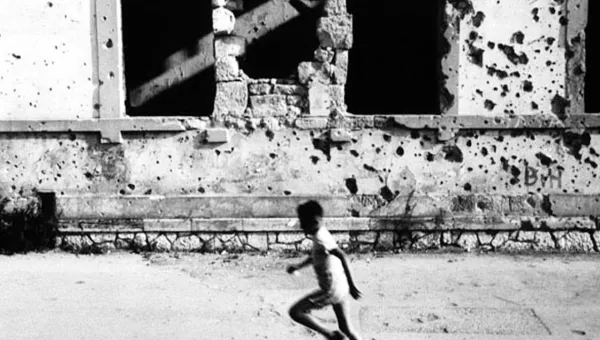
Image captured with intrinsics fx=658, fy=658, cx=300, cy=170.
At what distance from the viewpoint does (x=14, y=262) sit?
6.88m

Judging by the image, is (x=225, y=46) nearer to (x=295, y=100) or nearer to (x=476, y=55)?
(x=295, y=100)

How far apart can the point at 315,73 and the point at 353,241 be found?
6.22ft

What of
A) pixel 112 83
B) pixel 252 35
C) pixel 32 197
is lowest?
pixel 32 197

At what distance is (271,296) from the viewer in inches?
226

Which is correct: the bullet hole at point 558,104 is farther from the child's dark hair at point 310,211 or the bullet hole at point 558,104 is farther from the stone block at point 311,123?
the child's dark hair at point 310,211

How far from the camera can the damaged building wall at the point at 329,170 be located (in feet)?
23.3

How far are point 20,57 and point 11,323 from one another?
11.3ft

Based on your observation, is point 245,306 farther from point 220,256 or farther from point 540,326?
point 540,326

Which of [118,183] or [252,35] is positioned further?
[252,35]

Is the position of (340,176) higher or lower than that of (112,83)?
lower

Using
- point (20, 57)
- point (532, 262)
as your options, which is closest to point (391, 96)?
point (532, 262)

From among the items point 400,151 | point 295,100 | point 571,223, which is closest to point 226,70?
point 295,100

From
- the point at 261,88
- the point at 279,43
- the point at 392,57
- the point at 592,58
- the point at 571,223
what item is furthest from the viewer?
the point at 392,57

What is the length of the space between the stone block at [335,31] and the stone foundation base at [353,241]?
2082 millimetres
